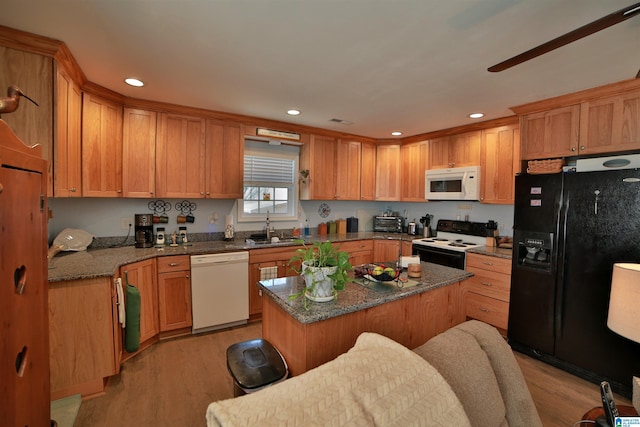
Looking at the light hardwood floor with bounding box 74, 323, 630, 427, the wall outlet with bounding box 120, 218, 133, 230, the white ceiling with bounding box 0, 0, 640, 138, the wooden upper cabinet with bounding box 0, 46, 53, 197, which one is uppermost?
the white ceiling with bounding box 0, 0, 640, 138

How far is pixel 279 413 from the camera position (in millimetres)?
738

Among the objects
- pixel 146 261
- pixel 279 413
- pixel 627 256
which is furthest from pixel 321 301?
pixel 627 256

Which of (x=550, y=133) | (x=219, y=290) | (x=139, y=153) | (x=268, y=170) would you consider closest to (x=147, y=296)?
(x=219, y=290)

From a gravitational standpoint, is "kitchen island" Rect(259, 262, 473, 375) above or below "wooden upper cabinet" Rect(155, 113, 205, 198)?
below

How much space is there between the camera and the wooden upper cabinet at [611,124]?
2330 mm

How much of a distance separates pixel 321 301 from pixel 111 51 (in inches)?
88.3

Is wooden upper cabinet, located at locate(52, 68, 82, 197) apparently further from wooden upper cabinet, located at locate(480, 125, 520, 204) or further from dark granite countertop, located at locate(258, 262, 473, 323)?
wooden upper cabinet, located at locate(480, 125, 520, 204)

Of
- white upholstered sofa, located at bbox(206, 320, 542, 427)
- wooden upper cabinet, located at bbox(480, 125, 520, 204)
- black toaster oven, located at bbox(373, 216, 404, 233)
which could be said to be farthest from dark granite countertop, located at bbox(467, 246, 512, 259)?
white upholstered sofa, located at bbox(206, 320, 542, 427)

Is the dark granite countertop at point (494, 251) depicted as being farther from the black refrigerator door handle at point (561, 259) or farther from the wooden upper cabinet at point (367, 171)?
the wooden upper cabinet at point (367, 171)

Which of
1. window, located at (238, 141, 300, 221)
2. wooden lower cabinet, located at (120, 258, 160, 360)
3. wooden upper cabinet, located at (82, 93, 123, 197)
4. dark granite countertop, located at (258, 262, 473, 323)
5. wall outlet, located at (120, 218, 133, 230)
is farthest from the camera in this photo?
window, located at (238, 141, 300, 221)

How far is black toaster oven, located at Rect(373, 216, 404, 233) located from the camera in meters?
4.79

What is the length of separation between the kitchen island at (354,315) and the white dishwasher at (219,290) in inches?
52.6

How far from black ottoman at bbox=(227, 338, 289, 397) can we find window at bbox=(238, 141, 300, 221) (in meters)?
2.46

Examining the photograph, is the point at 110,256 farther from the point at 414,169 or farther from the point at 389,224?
the point at 414,169
